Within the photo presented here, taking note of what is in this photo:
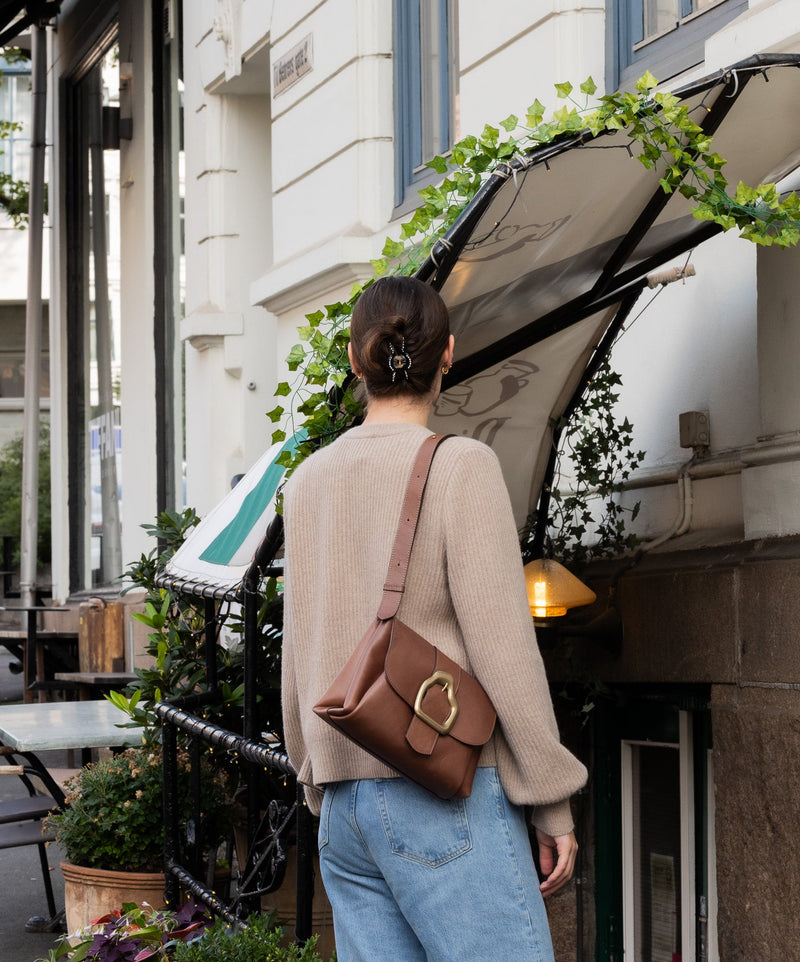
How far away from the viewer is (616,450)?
200 inches

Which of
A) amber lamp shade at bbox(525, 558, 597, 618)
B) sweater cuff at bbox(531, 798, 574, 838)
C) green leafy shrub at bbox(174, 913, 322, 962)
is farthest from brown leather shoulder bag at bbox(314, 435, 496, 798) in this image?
amber lamp shade at bbox(525, 558, 597, 618)

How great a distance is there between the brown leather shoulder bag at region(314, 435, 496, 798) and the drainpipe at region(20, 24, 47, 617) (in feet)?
43.4

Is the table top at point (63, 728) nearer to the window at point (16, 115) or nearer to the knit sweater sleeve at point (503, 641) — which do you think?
the knit sweater sleeve at point (503, 641)

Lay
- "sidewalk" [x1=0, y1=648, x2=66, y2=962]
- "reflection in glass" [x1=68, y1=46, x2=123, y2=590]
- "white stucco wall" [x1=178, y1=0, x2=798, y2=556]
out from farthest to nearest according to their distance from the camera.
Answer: "reflection in glass" [x1=68, y1=46, x2=123, y2=590], "sidewalk" [x1=0, y1=648, x2=66, y2=962], "white stucco wall" [x1=178, y1=0, x2=798, y2=556]

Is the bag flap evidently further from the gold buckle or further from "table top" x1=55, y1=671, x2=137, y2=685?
"table top" x1=55, y1=671, x2=137, y2=685

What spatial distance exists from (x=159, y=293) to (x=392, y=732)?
32.3 ft

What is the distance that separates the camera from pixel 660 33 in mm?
5172

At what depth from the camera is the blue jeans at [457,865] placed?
2.36 metres

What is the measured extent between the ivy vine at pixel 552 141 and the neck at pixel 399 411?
49 cm

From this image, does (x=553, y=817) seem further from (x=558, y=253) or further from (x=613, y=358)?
(x=613, y=358)

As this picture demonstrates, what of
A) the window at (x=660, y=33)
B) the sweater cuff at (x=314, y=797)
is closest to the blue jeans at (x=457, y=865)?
the sweater cuff at (x=314, y=797)

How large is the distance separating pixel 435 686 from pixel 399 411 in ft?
1.81

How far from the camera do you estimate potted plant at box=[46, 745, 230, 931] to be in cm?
527

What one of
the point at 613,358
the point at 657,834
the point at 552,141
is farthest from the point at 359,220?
the point at 552,141
